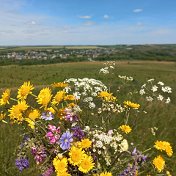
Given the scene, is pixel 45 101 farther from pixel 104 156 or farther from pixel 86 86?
pixel 86 86

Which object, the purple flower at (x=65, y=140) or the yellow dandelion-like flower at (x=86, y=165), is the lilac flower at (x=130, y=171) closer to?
the yellow dandelion-like flower at (x=86, y=165)

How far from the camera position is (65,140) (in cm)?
347

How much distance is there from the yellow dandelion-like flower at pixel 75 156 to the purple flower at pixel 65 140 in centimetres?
7

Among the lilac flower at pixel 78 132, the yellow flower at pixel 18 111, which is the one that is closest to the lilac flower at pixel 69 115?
the lilac flower at pixel 78 132

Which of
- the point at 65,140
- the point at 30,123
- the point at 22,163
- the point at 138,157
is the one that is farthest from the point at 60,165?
the point at 138,157

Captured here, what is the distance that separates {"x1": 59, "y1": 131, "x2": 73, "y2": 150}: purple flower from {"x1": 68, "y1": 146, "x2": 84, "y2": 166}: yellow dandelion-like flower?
0.22ft

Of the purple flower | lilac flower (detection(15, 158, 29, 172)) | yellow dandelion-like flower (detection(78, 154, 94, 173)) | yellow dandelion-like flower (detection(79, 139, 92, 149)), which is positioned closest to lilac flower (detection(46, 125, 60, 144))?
the purple flower

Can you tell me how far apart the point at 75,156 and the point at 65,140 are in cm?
21

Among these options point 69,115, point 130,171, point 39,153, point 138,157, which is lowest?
point 130,171

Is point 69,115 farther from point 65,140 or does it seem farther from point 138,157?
point 138,157

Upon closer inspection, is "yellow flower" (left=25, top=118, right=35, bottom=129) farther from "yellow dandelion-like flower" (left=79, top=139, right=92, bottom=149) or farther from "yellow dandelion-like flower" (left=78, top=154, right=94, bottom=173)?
"yellow dandelion-like flower" (left=78, top=154, right=94, bottom=173)

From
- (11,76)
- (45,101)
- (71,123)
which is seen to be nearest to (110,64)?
(71,123)

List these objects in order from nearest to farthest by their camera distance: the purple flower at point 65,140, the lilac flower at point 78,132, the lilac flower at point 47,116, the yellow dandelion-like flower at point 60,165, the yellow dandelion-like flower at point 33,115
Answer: the yellow dandelion-like flower at point 60,165, the purple flower at point 65,140, the yellow dandelion-like flower at point 33,115, the lilac flower at point 47,116, the lilac flower at point 78,132

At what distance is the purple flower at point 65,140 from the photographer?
134 inches
